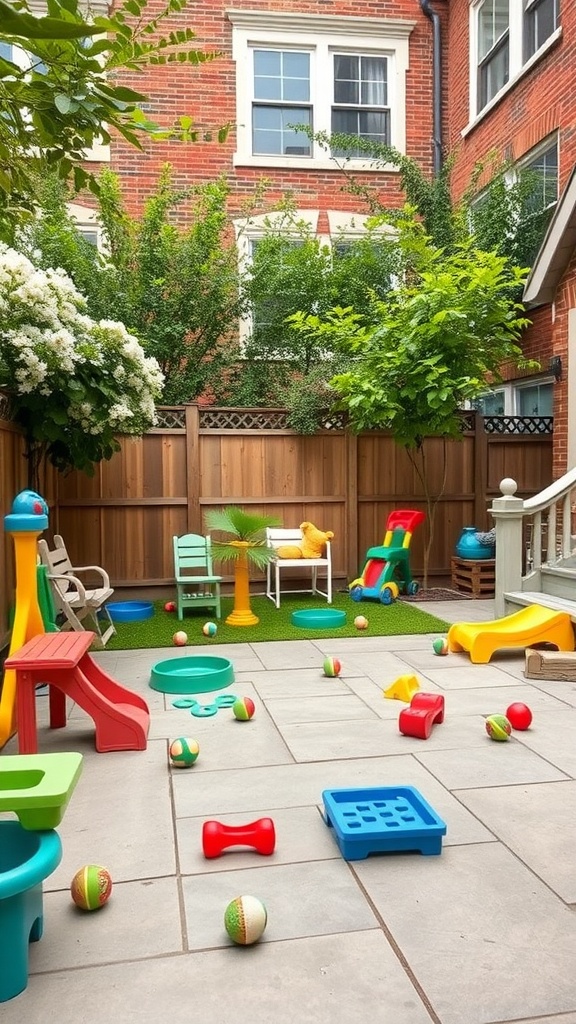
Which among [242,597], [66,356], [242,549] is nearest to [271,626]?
[242,597]

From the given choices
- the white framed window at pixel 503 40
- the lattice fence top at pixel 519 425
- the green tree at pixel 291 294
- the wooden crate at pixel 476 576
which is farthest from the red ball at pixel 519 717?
the white framed window at pixel 503 40

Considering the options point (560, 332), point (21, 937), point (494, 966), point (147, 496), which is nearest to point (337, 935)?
point (494, 966)

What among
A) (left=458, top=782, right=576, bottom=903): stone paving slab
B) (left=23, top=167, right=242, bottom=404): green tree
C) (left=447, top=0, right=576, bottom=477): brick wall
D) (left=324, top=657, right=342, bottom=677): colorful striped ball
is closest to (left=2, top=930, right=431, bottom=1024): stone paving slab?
(left=458, top=782, right=576, bottom=903): stone paving slab

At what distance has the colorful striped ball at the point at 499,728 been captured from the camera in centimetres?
372

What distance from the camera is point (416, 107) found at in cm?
1124

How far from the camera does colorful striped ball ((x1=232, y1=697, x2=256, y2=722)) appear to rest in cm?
409

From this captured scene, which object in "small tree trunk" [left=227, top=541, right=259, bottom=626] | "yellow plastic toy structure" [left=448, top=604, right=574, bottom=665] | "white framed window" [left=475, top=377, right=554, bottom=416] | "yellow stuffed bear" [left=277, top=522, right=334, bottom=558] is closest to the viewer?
"yellow plastic toy structure" [left=448, top=604, right=574, bottom=665]

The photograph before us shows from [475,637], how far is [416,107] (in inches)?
365

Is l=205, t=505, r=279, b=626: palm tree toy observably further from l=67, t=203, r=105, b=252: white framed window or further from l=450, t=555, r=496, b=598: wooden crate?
l=67, t=203, r=105, b=252: white framed window

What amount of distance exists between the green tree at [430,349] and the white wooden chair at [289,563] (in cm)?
141

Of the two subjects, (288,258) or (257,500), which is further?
(288,258)

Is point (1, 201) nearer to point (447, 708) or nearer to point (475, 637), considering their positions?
point (447, 708)

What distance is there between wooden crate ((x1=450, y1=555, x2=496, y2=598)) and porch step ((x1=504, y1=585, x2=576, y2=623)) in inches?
62.7

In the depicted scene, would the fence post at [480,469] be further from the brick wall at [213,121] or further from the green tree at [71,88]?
the green tree at [71,88]
